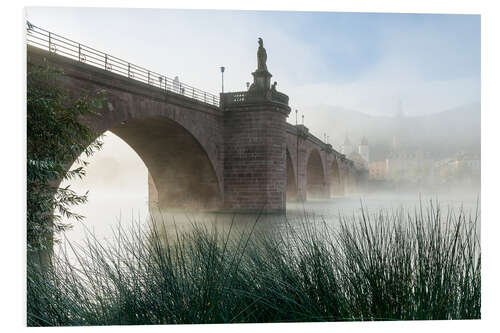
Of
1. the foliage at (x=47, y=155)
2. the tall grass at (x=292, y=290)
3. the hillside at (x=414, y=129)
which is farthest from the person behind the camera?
the hillside at (x=414, y=129)

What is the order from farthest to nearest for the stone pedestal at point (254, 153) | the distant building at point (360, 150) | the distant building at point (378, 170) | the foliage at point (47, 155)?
the stone pedestal at point (254, 153)
the distant building at point (378, 170)
the distant building at point (360, 150)
the foliage at point (47, 155)

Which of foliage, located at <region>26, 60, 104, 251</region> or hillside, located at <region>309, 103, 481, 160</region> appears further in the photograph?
hillside, located at <region>309, 103, 481, 160</region>

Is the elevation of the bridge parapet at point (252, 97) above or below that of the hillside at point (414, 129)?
above

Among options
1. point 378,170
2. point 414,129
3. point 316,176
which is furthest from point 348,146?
point 316,176

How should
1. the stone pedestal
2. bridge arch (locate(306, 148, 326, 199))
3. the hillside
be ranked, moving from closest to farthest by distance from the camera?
the hillside < the stone pedestal < bridge arch (locate(306, 148, 326, 199))

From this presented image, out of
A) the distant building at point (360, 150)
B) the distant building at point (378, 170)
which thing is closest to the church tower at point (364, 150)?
the distant building at point (360, 150)

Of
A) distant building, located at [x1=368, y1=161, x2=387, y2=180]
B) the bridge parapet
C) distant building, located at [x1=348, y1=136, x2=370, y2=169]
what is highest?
the bridge parapet

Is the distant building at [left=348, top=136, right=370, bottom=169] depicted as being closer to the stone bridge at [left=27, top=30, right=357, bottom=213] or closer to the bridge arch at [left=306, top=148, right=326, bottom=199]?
the stone bridge at [left=27, top=30, right=357, bottom=213]

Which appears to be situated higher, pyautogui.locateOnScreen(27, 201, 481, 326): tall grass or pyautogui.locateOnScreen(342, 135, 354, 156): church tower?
pyautogui.locateOnScreen(342, 135, 354, 156): church tower

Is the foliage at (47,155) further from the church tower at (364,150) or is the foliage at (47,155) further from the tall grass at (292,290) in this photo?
the church tower at (364,150)

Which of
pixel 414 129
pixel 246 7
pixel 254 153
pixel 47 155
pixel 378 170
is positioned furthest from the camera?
pixel 254 153

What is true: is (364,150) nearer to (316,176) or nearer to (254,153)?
(254,153)

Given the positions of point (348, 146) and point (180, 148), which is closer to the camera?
point (348, 146)

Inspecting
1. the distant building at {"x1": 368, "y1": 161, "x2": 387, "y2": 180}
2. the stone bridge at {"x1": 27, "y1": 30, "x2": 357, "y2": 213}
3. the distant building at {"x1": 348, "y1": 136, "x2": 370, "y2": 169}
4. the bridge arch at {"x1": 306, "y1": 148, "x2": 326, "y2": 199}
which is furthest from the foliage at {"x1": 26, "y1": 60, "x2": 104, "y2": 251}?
the bridge arch at {"x1": 306, "y1": 148, "x2": 326, "y2": 199}
